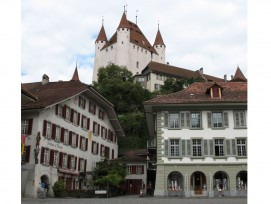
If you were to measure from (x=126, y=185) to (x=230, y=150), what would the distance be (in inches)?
611

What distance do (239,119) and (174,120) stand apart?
4786mm

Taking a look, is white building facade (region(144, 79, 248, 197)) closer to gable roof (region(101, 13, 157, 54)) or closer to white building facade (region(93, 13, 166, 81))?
white building facade (region(93, 13, 166, 81))

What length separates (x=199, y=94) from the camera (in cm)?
2961

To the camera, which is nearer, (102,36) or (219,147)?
(219,147)

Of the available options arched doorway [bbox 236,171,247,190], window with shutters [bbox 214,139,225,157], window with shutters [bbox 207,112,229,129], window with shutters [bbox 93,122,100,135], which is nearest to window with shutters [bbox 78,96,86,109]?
window with shutters [bbox 93,122,100,135]

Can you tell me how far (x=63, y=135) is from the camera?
3167 centimetres

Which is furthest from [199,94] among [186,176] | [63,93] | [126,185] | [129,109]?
[129,109]

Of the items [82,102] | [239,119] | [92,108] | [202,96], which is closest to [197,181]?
[239,119]

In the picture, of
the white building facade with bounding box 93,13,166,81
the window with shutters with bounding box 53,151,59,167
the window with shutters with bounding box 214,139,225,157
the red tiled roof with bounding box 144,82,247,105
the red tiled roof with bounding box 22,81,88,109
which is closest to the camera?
the window with shutters with bounding box 214,139,225,157

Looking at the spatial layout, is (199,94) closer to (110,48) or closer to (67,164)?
(67,164)

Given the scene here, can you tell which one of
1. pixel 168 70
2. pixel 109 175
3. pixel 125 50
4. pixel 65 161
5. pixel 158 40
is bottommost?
pixel 109 175

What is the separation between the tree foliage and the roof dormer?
1006 cm

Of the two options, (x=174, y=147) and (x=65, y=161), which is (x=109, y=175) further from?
(x=174, y=147)

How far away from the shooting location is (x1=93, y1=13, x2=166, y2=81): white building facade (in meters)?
98.1
